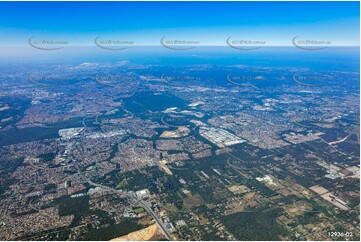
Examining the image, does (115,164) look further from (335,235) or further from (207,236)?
(335,235)

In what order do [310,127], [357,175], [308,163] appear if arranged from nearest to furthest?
[357,175] < [308,163] < [310,127]

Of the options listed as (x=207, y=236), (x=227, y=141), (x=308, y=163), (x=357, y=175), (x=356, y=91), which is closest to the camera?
(x=207, y=236)

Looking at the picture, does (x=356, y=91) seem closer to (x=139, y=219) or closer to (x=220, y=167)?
(x=220, y=167)

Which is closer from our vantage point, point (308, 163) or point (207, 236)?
point (207, 236)

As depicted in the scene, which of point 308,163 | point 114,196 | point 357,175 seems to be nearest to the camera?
point 114,196

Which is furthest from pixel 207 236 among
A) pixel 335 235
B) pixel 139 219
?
pixel 335 235

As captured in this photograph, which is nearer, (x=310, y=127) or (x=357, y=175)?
(x=357, y=175)

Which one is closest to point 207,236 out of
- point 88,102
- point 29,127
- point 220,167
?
point 220,167

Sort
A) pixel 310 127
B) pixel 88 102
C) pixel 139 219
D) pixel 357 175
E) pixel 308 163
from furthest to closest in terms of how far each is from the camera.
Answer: pixel 88 102
pixel 310 127
pixel 308 163
pixel 357 175
pixel 139 219
